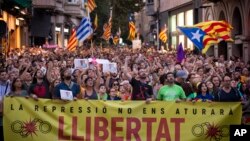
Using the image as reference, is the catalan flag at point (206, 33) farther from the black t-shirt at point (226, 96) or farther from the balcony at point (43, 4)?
the balcony at point (43, 4)

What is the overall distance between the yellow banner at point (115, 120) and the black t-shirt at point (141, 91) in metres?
2.36

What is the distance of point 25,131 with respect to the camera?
11.1 metres

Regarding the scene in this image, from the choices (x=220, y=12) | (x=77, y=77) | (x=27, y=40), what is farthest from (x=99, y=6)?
(x=77, y=77)

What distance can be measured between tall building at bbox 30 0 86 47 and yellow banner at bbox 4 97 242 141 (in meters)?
45.6

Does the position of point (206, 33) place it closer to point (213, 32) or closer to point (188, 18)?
point (213, 32)

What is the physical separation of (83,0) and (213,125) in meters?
74.5

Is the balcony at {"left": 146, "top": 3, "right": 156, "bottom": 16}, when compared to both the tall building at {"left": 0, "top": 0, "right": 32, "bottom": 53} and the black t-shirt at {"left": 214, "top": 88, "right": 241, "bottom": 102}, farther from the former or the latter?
the black t-shirt at {"left": 214, "top": 88, "right": 241, "bottom": 102}

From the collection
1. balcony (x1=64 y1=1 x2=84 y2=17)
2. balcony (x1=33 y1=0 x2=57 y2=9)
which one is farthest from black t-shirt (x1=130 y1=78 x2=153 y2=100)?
balcony (x1=64 y1=1 x2=84 y2=17)

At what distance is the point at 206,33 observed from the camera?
73.4 feet

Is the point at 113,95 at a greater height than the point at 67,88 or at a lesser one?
lesser

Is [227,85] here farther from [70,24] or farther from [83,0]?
[83,0]

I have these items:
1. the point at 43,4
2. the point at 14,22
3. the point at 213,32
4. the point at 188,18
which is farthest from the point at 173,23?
the point at 213,32

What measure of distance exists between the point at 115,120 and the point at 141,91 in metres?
2.59

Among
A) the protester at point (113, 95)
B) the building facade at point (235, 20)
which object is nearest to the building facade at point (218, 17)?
the building facade at point (235, 20)
